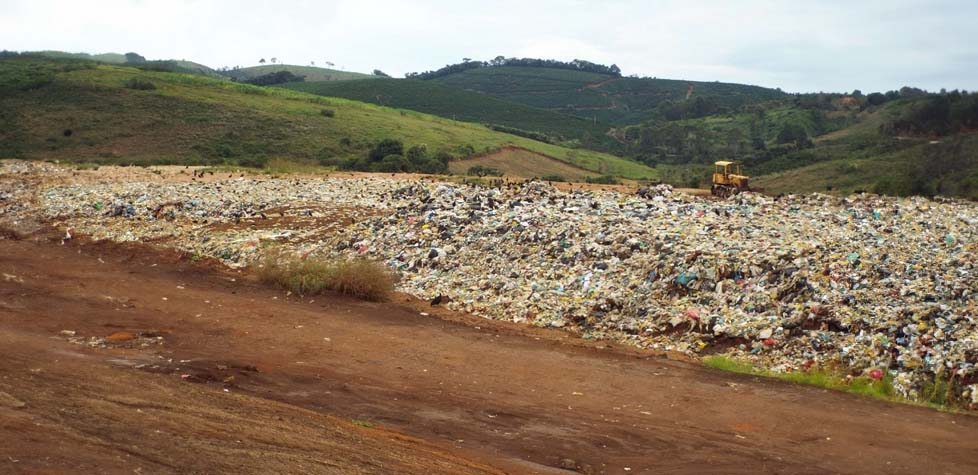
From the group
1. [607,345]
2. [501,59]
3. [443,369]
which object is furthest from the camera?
[501,59]

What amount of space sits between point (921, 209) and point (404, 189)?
1263cm

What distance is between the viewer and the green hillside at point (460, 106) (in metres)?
81.4

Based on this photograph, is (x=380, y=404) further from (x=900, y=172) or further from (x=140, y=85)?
(x=140, y=85)

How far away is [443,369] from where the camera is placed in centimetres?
1009

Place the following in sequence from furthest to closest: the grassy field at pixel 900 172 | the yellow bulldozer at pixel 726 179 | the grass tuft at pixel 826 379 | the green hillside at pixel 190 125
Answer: the green hillside at pixel 190 125 → the grassy field at pixel 900 172 → the yellow bulldozer at pixel 726 179 → the grass tuft at pixel 826 379

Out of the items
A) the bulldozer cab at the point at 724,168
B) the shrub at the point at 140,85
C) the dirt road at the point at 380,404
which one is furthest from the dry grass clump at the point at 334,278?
the shrub at the point at 140,85

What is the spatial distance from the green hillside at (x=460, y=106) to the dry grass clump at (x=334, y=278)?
205ft

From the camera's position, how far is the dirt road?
19.2ft

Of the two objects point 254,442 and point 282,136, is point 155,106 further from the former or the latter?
point 254,442

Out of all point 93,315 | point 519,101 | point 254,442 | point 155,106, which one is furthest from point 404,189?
point 519,101

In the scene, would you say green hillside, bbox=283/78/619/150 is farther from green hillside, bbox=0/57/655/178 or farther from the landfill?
the landfill

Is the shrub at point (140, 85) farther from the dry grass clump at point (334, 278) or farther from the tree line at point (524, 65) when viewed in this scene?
the tree line at point (524, 65)

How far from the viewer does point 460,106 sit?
86.7m

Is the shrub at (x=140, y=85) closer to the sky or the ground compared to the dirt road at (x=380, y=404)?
closer to the sky
